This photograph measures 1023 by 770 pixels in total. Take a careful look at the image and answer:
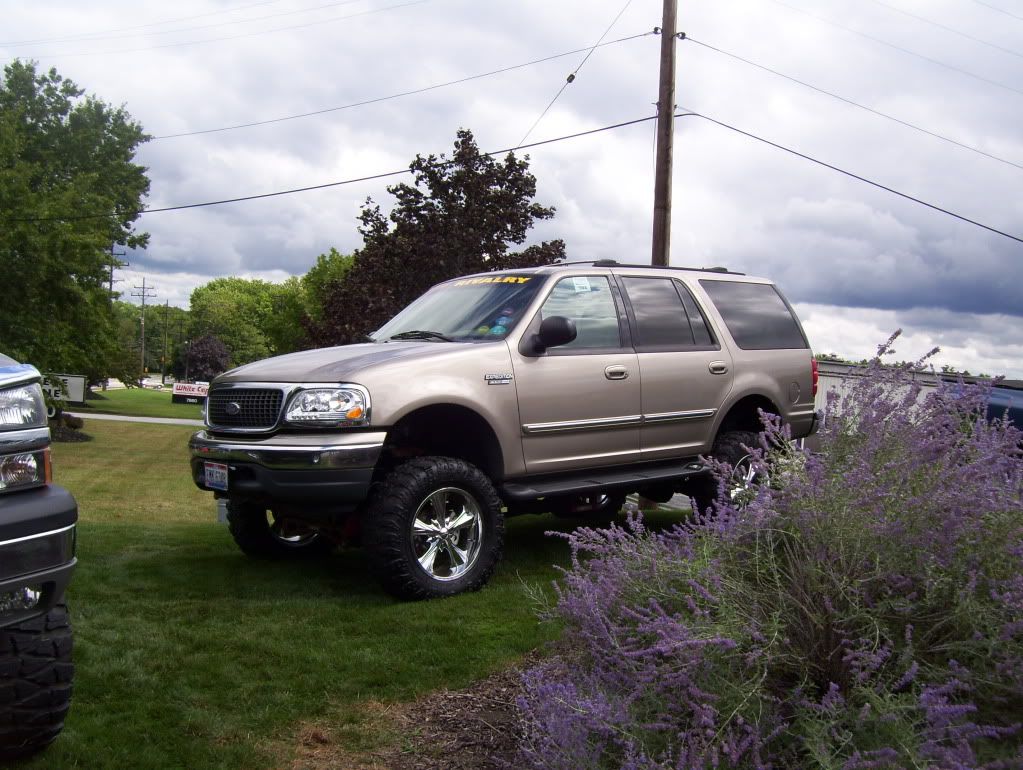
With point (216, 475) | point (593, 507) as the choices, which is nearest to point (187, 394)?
point (593, 507)

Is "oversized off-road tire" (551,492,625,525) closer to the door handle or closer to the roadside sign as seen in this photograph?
the door handle

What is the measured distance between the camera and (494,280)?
7.07 metres

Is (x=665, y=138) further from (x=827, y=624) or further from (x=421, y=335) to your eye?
(x=827, y=624)

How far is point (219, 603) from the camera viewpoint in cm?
571

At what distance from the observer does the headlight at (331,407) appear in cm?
544

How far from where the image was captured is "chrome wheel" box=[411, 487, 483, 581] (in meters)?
5.71

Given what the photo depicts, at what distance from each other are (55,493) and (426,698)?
1793mm

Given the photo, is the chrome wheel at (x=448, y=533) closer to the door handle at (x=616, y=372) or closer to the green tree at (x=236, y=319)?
the door handle at (x=616, y=372)

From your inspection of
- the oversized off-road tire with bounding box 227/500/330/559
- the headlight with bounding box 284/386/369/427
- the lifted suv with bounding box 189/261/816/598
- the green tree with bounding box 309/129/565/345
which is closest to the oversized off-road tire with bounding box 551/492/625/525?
the lifted suv with bounding box 189/261/816/598

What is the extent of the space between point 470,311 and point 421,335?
1.29 ft

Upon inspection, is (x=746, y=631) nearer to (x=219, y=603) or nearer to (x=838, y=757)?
(x=838, y=757)

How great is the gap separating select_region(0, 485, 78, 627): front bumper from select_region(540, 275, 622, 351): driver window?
3.87 m

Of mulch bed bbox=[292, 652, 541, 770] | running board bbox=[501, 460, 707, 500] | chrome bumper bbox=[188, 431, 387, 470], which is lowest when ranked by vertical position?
mulch bed bbox=[292, 652, 541, 770]

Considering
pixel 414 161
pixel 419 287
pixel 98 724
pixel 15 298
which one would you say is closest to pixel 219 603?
pixel 98 724
